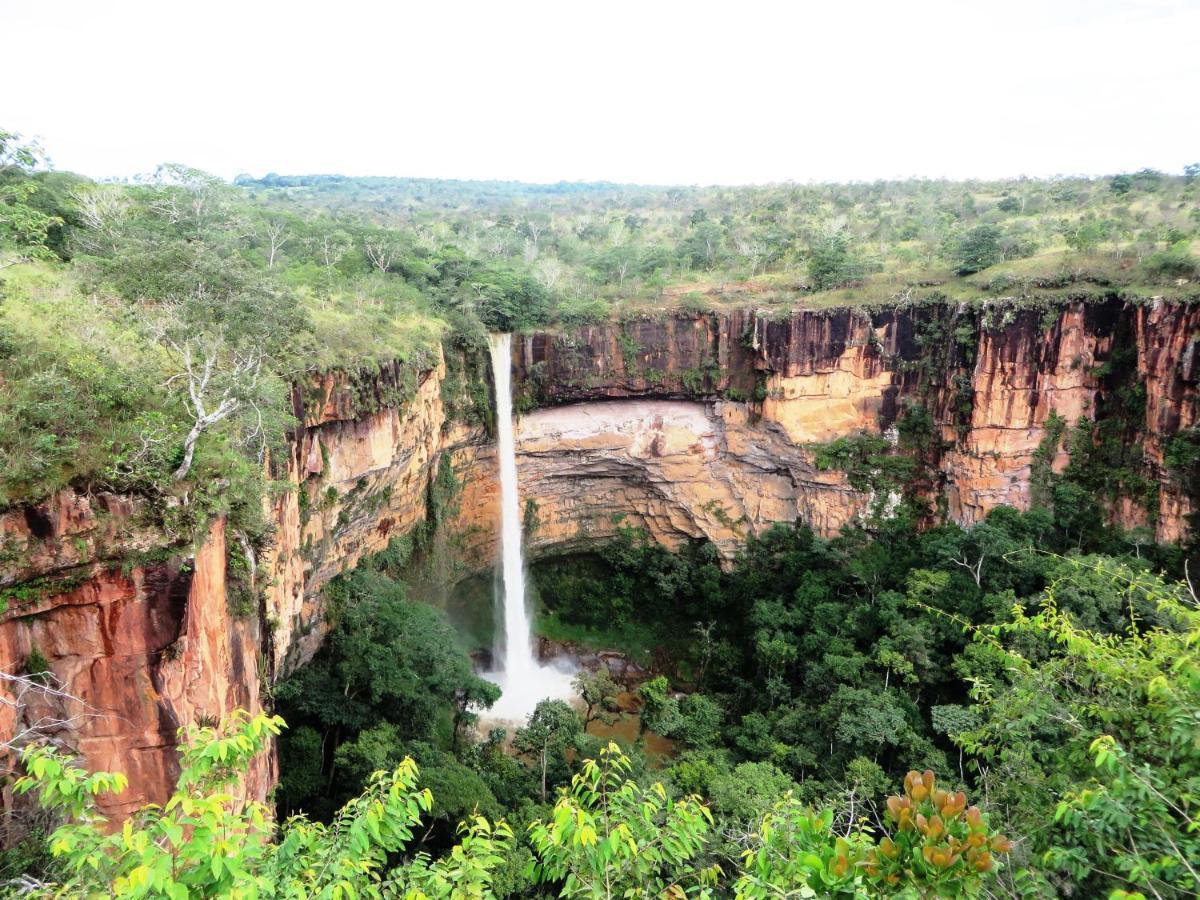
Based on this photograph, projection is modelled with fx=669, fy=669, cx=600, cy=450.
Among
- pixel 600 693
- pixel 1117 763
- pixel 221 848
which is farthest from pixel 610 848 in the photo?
pixel 600 693

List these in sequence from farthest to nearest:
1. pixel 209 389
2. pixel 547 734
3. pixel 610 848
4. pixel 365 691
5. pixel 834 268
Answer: pixel 834 268, pixel 365 691, pixel 547 734, pixel 209 389, pixel 610 848

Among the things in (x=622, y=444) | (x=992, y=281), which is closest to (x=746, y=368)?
(x=622, y=444)

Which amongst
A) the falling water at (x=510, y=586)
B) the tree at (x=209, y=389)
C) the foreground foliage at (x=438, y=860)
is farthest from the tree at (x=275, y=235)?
the foreground foliage at (x=438, y=860)

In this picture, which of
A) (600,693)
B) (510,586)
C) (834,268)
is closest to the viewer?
(600,693)

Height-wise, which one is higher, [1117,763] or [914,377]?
[914,377]

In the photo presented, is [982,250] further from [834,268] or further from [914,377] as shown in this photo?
[914,377]

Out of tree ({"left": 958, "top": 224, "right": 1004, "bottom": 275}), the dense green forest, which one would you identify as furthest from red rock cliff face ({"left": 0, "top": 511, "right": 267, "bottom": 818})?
tree ({"left": 958, "top": 224, "right": 1004, "bottom": 275})
